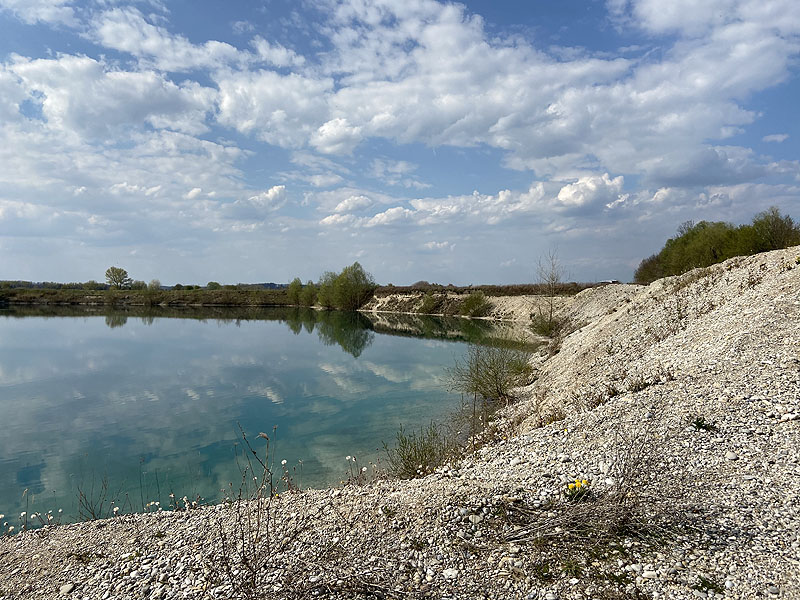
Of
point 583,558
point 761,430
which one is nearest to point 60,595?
point 583,558

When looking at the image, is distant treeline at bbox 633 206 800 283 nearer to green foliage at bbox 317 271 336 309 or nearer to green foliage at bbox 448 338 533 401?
green foliage at bbox 448 338 533 401

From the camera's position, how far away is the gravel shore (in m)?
5.68

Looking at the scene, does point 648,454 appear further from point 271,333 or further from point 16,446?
point 271,333

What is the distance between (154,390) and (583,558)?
2663 cm

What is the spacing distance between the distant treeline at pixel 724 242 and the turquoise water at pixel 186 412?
82.5ft

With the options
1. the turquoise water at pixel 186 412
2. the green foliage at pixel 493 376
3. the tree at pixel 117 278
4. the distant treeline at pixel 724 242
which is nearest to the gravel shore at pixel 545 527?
the turquoise water at pixel 186 412

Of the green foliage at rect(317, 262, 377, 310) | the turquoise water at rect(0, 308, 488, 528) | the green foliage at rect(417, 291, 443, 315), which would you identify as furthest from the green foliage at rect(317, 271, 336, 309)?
the turquoise water at rect(0, 308, 488, 528)

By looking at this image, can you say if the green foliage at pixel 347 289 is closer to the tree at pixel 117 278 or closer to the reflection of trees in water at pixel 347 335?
the reflection of trees in water at pixel 347 335

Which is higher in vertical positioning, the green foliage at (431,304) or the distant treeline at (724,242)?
the distant treeline at (724,242)

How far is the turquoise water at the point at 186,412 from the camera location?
46.1ft

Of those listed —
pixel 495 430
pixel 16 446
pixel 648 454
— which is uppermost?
pixel 648 454

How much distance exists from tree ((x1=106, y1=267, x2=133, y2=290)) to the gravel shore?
157 meters

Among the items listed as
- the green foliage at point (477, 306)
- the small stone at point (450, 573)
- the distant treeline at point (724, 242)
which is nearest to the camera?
the small stone at point (450, 573)

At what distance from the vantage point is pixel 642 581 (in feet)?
17.8
